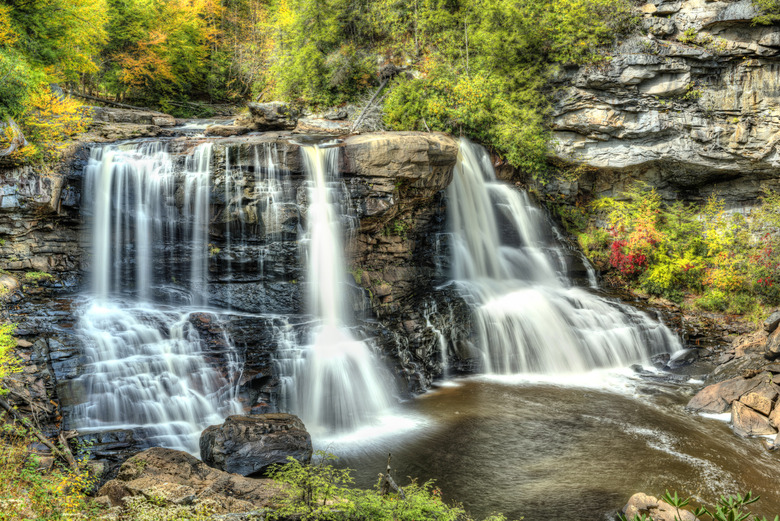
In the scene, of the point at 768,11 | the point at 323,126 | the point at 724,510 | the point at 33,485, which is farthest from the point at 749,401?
the point at 323,126

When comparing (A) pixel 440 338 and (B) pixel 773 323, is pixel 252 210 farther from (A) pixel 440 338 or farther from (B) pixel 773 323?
(B) pixel 773 323

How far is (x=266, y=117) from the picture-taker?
1590 centimetres

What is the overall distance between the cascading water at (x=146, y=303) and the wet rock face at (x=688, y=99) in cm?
1250

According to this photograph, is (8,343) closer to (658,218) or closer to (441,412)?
(441,412)

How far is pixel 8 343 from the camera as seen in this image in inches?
304

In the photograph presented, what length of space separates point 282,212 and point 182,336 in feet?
13.1

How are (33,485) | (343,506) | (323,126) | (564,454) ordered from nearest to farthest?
(343,506) → (33,485) → (564,454) → (323,126)

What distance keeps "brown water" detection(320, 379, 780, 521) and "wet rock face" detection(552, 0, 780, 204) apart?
8.83m

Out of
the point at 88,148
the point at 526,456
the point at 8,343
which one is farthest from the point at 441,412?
the point at 88,148

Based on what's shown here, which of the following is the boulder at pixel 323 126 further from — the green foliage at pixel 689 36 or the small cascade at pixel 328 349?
the green foliage at pixel 689 36

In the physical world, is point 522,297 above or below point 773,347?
above

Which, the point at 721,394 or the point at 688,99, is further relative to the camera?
the point at 688,99

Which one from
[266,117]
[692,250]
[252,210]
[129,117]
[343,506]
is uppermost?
[129,117]

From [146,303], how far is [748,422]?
13251 millimetres
